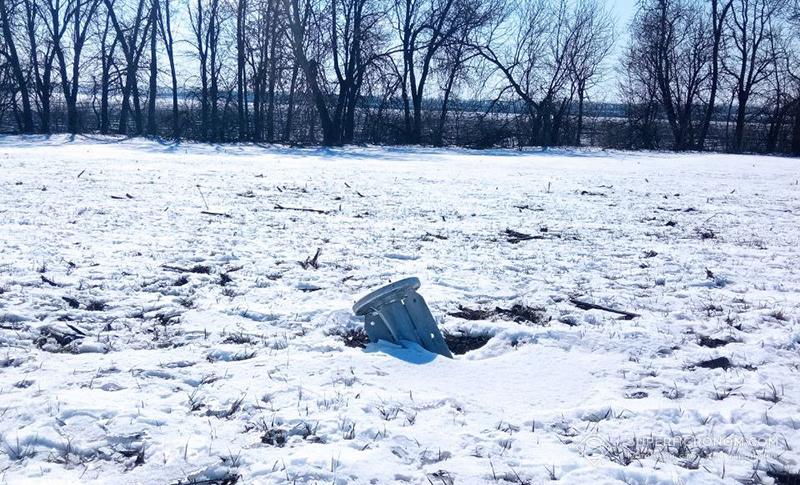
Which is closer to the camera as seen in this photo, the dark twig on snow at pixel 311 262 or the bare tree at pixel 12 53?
the dark twig on snow at pixel 311 262

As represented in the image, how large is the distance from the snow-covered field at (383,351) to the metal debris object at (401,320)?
0.51 ft

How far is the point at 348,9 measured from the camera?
97.3ft

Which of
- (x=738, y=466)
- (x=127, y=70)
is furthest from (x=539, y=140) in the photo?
(x=738, y=466)

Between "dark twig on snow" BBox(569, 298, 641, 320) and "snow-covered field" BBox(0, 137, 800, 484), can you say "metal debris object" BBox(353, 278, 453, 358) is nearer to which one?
"snow-covered field" BBox(0, 137, 800, 484)

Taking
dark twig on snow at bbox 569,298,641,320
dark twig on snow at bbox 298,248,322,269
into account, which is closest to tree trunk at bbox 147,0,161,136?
dark twig on snow at bbox 298,248,322,269

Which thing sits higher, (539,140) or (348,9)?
(348,9)

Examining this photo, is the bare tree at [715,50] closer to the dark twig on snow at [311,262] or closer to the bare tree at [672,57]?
the bare tree at [672,57]

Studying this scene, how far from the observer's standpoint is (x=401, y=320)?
410 centimetres

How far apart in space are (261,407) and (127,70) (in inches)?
1267

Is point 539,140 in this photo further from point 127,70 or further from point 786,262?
point 786,262

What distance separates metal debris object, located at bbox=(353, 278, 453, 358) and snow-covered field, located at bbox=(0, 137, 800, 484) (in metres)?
0.16

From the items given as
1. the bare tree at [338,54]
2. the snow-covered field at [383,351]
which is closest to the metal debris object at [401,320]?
the snow-covered field at [383,351]

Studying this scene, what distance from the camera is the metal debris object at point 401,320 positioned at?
402 cm

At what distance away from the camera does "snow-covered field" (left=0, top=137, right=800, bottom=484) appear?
2662 millimetres
